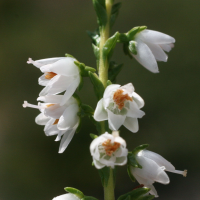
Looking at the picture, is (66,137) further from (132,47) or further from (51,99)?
(132,47)

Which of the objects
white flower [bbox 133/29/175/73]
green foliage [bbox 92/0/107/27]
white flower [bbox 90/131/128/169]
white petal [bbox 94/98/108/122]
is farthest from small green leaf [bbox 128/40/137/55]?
white flower [bbox 90/131/128/169]

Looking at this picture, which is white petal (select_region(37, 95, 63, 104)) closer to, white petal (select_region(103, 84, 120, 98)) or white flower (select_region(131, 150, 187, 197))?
white petal (select_region(103, 84, 120, 98))

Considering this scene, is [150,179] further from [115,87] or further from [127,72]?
[127,72]

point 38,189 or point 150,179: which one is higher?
point 150,179

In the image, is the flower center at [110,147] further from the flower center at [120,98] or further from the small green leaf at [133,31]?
the small green leaf at [133,31]

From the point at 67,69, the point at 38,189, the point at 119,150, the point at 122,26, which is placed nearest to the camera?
the point at 119,150

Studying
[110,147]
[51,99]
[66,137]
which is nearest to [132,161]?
[110,147]

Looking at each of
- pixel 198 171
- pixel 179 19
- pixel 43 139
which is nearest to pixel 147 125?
pixel 198 171
